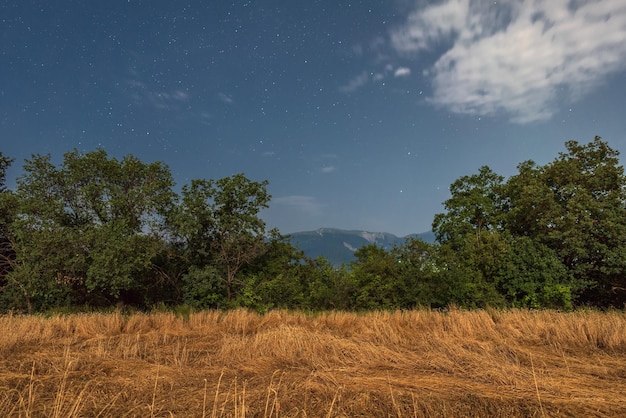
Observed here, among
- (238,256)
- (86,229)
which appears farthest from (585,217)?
(86,229)

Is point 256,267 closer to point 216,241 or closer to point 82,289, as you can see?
point 216,241

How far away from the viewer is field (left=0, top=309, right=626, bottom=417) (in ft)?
13.2

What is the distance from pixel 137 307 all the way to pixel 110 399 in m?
16.0

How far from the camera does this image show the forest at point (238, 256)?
16172 mm

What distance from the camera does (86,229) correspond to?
16406 millimetres

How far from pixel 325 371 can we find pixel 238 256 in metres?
14.1

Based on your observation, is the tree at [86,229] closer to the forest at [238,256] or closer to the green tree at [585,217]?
the forest at [238,256]

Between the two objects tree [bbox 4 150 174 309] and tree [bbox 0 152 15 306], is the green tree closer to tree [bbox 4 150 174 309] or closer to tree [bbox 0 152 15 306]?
tree [bbox 4 150 174 309]

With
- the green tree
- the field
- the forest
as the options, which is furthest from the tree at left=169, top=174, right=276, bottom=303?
the green tree

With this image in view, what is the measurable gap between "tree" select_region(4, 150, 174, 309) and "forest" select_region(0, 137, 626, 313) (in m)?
0.06

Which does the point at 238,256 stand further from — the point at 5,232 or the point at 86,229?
the point at 5,232

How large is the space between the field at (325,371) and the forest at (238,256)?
22.9 feet

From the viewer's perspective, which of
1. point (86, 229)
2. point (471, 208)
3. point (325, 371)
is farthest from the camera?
point (471, 208)

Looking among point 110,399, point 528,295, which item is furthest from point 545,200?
point 110,399
